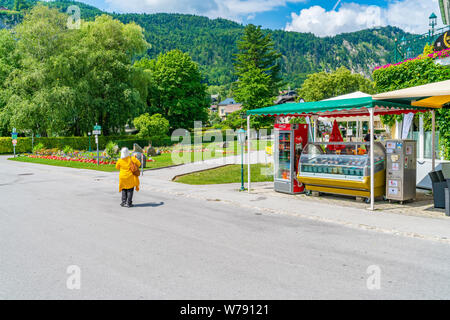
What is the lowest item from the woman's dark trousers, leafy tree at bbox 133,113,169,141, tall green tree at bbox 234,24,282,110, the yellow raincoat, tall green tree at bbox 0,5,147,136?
the woman's dark trousers

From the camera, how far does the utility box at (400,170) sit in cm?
1070

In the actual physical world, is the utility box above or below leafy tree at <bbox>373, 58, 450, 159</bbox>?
below

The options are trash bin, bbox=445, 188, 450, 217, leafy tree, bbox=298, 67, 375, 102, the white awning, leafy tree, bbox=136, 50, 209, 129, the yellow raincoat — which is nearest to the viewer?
the white awning

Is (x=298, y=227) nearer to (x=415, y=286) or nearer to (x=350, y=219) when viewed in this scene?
(x=350, y=219)

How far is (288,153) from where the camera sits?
1287cm

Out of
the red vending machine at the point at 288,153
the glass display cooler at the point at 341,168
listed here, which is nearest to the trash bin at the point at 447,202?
the glass display cooler at the point at 341,168

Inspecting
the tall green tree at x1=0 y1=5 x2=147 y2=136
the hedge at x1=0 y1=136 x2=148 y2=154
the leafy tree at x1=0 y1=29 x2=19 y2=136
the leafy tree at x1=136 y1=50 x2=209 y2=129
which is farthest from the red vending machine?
the leafy tree at x1=136 y1=50 x2=209 y2=129

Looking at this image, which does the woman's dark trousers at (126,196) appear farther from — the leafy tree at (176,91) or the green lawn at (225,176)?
the leafy tree at (176,91)

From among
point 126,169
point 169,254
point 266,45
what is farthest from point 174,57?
point 169,254

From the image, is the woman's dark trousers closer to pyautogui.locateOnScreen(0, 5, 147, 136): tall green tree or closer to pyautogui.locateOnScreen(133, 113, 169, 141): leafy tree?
pyautogui.locateOnScreen(133, 113, 169, 141): leafy tree

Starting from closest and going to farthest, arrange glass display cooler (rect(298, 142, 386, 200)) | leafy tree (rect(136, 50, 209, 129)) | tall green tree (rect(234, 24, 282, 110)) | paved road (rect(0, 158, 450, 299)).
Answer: paved road (rect(0, 158, 450, 299)) < glass display cooler (rect(298, 142, 386, 200)) < leafy tree (rect(136, 50, 209, 129)) < tall green tree (rect(234, 24, 282, 110))

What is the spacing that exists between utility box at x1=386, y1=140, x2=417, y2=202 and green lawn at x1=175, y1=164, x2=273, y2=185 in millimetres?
6252

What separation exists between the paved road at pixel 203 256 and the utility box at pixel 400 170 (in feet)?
11.6

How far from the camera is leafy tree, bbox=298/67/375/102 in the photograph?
2368 inches
